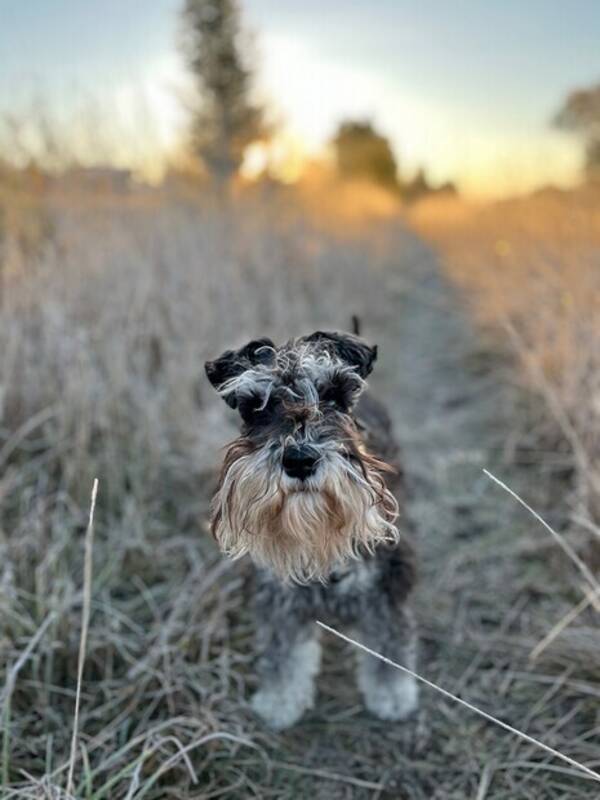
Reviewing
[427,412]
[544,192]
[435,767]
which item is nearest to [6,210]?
[427,412]

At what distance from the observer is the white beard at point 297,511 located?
6.77 feet

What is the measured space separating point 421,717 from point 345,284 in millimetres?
8661

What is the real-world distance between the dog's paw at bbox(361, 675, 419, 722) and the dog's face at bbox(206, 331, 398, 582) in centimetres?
98

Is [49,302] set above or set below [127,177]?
below

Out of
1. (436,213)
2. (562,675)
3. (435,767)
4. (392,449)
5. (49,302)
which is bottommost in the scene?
(435,767)

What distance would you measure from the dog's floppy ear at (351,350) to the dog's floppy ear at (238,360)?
0.16m

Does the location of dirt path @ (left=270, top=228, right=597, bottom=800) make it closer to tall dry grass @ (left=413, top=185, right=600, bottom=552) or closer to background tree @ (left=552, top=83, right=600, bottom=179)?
tall dry grass @ (left=413, top=185, right=600, bottom=552)

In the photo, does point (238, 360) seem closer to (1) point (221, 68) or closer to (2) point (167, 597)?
(2) point (167, 597)

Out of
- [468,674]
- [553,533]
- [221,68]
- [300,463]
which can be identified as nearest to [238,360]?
[300,463]

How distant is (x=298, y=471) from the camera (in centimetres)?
206

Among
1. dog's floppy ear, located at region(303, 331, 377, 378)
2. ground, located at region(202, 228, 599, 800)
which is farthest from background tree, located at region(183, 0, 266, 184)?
dog's floppy ear, located at region(303, 331, 377, 378)

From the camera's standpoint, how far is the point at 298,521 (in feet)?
6.88

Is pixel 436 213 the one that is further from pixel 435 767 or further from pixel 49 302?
pixel 435 767

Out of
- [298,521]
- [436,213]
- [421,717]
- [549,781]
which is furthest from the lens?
[436,213]
